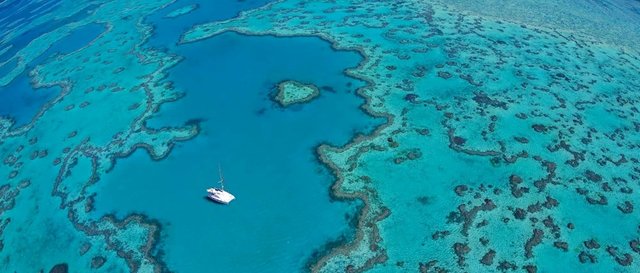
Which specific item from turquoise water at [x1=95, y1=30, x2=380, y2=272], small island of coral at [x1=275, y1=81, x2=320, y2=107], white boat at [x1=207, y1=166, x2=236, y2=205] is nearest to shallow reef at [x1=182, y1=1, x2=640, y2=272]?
turquoise water at [x1=95, y1=30, x2=380, y2=272]

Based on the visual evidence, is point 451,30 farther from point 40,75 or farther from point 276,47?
point 40,75

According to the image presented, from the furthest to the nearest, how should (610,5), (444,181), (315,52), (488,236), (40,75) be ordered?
(610,5) < (40,75) < (315,52) < (444,181) < (488,236)

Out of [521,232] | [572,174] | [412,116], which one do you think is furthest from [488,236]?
[412,116]

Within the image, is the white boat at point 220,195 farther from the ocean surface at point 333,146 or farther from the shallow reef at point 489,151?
the shallow reef at point 489,151

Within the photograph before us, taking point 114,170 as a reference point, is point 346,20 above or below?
above

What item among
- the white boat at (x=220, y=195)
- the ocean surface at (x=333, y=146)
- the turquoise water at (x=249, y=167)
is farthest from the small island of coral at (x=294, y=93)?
the white boat at (x=220, y=195)

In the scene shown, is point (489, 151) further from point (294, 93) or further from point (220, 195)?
point (220, 195)
